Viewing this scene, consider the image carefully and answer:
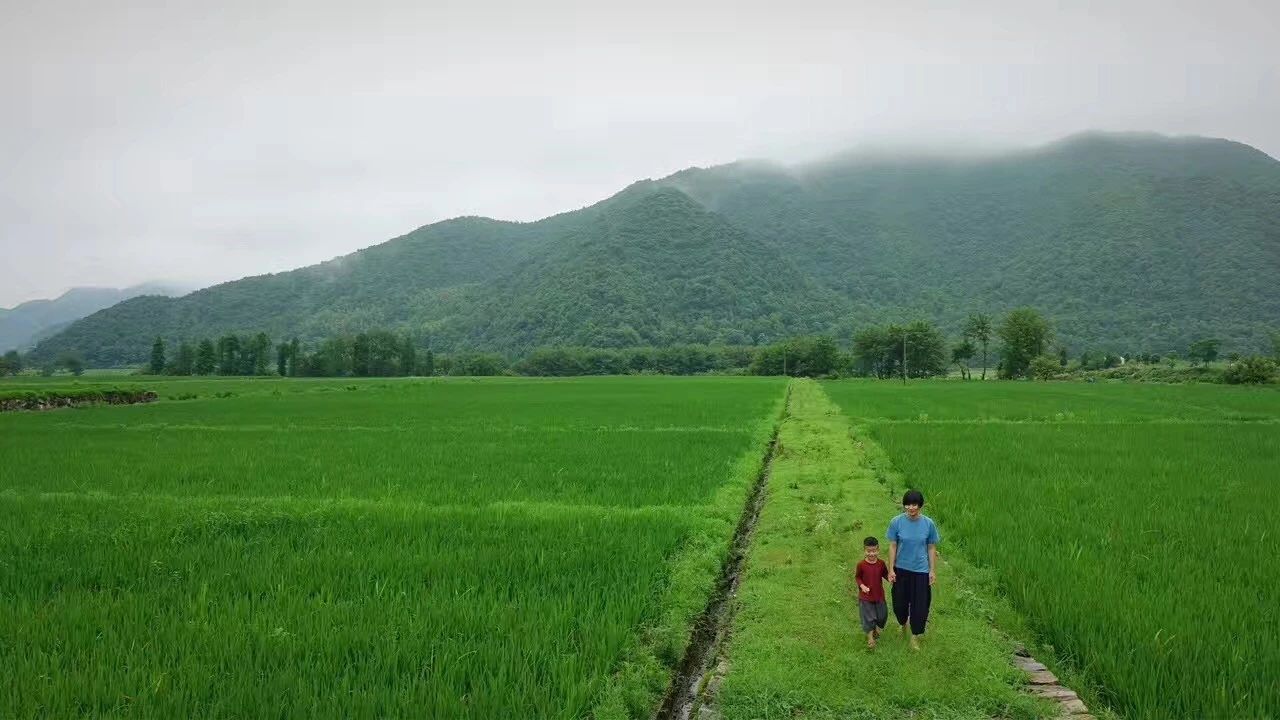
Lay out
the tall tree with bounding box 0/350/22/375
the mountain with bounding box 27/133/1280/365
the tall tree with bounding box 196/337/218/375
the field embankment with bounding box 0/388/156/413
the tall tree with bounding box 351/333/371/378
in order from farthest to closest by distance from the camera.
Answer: the mountain with bounding box 27/133/1280/365
the tall tree with bounding box 351/333/371/378
the tall tree with bounding box 196/337/218/375
the tall tree with bounding box 0/350/22/375
the field embankment with bounding box 0/388/156/413

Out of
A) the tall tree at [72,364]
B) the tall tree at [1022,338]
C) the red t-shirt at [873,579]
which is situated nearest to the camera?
the red t-shirt at [873,579]

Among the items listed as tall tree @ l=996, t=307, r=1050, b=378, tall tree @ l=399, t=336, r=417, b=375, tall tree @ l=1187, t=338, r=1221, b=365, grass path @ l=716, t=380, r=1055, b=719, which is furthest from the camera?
tall tree @ l=399, t=336, r=417, b=375

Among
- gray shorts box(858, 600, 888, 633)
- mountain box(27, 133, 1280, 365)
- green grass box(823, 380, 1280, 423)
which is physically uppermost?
mountain box(27, 133, 1280, 365)

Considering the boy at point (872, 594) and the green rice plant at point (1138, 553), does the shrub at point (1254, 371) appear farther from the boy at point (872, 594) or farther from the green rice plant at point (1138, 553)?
the boy at point (872, 594)

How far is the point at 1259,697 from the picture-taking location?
12.3ft

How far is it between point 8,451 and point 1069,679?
70.3 ft

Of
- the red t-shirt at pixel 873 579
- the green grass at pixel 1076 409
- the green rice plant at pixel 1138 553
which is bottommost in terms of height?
the green grass at pixel 1076 409

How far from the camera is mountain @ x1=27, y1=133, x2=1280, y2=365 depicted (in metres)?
116

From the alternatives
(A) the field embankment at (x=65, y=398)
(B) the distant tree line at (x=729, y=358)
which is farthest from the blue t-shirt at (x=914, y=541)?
(B) the distant tree line at (x=729, y=358)

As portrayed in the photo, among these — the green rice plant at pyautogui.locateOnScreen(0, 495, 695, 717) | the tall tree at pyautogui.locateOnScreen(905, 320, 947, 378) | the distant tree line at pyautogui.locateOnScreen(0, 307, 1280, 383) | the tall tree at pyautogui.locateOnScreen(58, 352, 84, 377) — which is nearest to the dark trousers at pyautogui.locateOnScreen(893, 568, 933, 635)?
the green rice plant at pyautogui.locateOnScreen(0, 495, 695, 717)

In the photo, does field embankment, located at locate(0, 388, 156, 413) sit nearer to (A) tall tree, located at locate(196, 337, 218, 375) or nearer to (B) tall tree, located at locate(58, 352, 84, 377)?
(A) tall tree, located at locate(196, 337, 218, 375)

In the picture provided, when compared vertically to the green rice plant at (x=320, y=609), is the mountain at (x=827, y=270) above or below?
above

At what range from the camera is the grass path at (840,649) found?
415 centimetres

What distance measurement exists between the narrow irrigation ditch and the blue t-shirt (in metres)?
1.62
